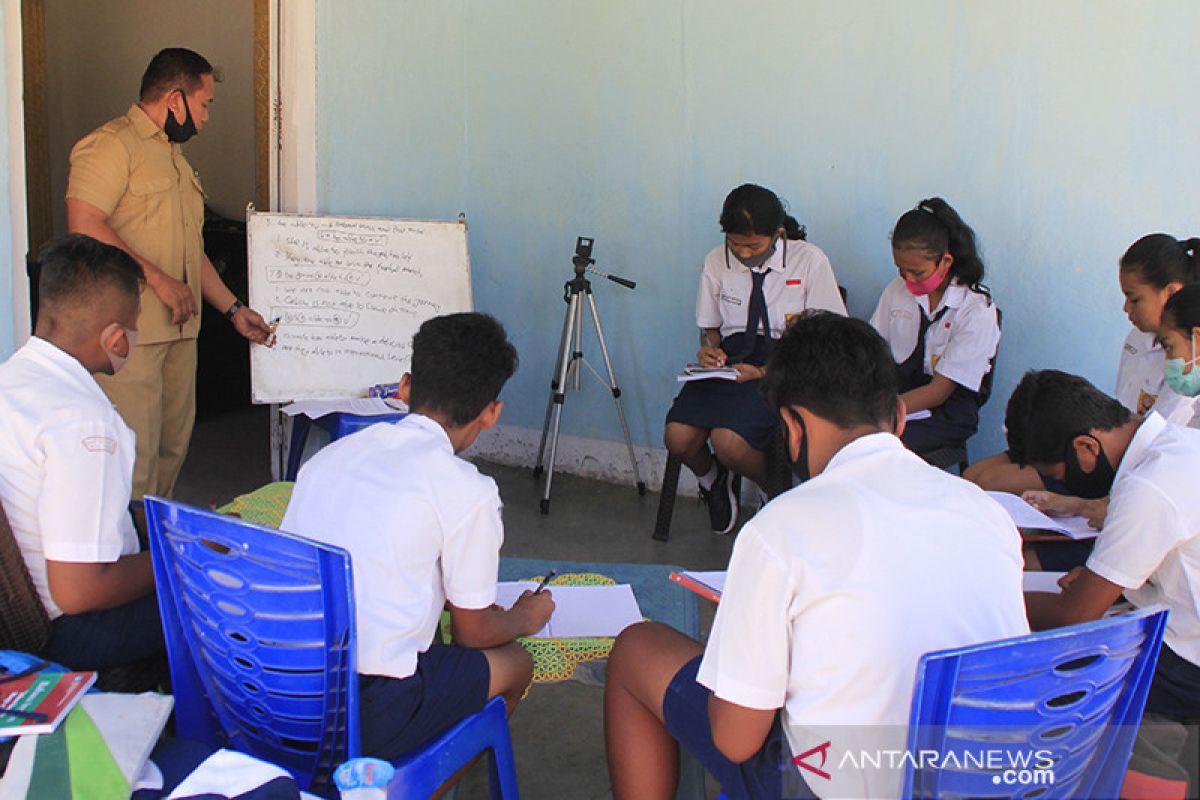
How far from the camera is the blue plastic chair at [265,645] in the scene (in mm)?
1619

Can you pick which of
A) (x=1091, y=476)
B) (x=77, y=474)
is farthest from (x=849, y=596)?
(x=77, y=474)

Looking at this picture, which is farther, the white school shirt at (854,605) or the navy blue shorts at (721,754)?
the navy blue shorts at (721,754)

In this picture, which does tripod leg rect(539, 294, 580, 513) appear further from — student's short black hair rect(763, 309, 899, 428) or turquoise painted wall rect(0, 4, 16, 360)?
student's short black hair rect(763, 309, 899, 428)

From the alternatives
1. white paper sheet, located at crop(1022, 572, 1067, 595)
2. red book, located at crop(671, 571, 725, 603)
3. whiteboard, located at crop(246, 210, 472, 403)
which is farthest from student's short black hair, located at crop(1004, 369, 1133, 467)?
whiteboard, located at crop(246, 210, 472, 403)

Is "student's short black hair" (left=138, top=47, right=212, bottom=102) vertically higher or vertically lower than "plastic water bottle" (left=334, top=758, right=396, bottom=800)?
higher

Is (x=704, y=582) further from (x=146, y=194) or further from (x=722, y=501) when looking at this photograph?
(x=146, y=194)

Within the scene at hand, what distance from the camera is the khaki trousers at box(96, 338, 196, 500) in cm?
374

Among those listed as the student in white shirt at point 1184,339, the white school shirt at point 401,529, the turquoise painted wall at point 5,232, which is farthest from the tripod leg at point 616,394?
the white school shirt at point 401,529

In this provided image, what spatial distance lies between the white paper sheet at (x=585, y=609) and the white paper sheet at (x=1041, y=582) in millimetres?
852

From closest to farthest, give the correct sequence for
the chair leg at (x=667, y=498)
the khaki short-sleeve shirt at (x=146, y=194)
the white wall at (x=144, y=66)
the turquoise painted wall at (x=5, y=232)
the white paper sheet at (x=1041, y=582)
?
the white paper sheet at (x=1041, y=582), the turquoise painted wall at (x=5, y=232), the khaki short-sleeve shirt at (x=146, y=194), the chair leg at (x=667, y=498), the white wall at (x=144, y=66)

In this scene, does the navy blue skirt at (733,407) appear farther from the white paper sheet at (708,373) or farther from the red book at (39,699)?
the red book at (39,699)

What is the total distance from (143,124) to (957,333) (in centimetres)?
295

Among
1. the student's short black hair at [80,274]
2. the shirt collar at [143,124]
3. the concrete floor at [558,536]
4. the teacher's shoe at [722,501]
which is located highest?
the shirt collar at [143,124]

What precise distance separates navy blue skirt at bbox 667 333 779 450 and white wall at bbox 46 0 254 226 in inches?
153
